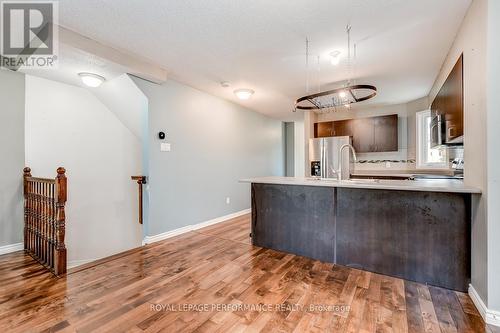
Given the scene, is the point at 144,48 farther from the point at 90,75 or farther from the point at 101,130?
the point at 101,130

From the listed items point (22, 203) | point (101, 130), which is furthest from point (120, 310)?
point (101, 130)

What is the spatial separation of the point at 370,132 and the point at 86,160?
550cm

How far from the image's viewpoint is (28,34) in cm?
232

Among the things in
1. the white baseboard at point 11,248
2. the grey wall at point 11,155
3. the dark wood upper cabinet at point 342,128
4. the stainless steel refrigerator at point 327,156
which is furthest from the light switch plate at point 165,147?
the dark wood upper cabinet at point 342,128

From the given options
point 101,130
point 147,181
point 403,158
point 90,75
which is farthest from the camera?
point 403,158

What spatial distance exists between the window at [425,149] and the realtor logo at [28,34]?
5.75 metres

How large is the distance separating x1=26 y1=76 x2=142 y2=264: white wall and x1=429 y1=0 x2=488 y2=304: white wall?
4.48 m

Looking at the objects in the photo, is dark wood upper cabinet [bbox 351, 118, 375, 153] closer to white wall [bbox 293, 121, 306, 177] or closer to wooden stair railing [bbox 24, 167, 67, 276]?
white wall [bbox 293, 121, 306, 177]

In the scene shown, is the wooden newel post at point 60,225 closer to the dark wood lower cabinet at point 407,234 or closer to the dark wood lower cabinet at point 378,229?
the dark wood lower cabinet at point 378,229

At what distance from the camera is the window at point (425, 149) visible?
4486 millimetres

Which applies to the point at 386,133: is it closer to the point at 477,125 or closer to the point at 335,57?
the point at 335,57

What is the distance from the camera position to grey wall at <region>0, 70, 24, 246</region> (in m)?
2.96

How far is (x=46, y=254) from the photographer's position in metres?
2.61

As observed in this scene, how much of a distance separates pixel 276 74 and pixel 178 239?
2.89 metres
